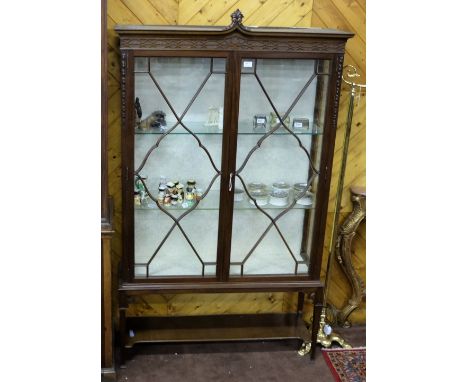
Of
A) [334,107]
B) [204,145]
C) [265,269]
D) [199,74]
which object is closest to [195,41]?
[199,74]

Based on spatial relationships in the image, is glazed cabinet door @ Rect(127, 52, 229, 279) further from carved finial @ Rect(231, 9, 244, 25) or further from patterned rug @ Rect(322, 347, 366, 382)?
patterned rug @ Rect(322, 347, 366, 382)

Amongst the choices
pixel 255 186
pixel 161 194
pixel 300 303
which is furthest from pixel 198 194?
pixel 300 303

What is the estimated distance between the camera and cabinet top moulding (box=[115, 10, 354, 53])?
2281 millimetres

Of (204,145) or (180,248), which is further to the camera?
(180,248)

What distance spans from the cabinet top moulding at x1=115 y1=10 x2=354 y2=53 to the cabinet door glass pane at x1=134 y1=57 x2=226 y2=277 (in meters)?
0.08

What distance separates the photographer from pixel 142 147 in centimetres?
251

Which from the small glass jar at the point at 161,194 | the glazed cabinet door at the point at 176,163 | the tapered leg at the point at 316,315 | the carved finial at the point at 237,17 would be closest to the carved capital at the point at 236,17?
the carved finial at the point at 237,17

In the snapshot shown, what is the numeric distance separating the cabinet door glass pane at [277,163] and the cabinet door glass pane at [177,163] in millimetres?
128

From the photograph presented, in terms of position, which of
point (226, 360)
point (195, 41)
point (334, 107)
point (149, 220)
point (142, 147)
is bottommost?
point (226, 360)

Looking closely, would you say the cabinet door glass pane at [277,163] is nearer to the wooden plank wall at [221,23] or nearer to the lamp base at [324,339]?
the wooden plank wall at [221,23]

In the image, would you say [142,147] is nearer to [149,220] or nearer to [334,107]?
[149,220]

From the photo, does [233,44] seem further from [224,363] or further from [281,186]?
[224,363]

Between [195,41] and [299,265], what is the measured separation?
1227 millimetres

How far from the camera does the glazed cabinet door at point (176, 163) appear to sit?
95.5 inches
